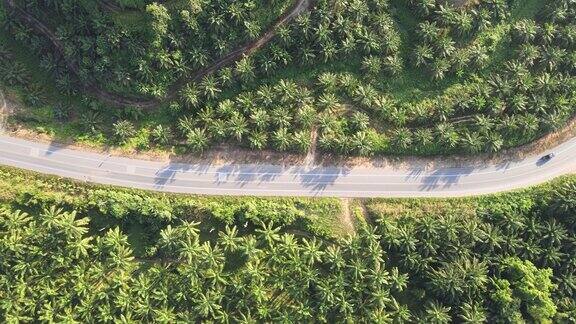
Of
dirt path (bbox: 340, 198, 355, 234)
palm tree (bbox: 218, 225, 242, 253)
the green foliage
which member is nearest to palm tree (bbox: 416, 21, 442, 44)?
dirt path (bbox: 340, 198, 355, 234)

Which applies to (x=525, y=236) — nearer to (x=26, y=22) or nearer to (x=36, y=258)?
(x=36, y=258)

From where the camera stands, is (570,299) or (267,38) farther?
(267,38)

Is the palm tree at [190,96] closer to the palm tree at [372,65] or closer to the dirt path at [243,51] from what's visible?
the dirt path at [243,51]

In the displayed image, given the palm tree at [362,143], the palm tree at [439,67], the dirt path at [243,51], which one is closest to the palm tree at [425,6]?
the palm tree at [439,67]

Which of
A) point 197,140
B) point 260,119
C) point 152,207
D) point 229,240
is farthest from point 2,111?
point 229,240

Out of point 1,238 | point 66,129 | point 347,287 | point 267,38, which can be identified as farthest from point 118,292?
point 267,38

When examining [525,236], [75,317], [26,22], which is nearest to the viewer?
[75,317]

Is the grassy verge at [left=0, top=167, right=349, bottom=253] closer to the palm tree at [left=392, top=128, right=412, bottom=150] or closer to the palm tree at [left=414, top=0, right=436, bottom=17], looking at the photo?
the palm tree at [left=392, top=128, right=412, bottom=150]
